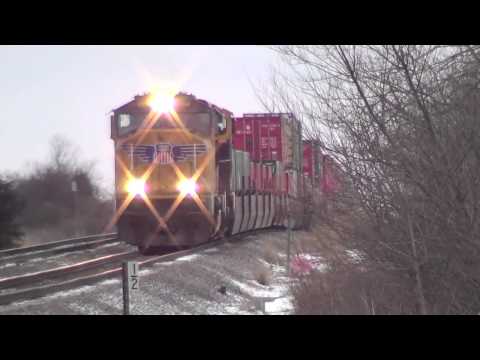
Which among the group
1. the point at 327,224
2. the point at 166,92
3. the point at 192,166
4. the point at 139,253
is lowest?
the point at 139,253

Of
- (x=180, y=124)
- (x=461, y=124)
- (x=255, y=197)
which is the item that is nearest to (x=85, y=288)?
(x=461, y=124)

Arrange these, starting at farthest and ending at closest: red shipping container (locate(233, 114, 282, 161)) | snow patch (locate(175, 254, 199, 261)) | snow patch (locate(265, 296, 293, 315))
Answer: red shipping container (locate(233, 114, 282, 161)) < snow patch (locate(175, 254, 199, 261)) < snow patch (locate(265, 296, 293, 315))

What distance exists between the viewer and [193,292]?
12.9 metres

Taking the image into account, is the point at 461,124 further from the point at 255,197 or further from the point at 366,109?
the point at 255,197

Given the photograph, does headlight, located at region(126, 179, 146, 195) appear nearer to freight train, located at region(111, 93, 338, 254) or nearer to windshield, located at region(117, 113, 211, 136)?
freight train, located at region(111, 93, 338, 254)

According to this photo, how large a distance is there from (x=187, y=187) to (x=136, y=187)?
1.26 m

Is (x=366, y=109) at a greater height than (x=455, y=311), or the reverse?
(x=366, y=109)

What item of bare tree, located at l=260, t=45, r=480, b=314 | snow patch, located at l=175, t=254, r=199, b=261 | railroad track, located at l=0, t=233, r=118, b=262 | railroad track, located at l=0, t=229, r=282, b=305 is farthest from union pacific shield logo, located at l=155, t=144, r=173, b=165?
bare tree, located at l=260, t=45, r=480, b=314

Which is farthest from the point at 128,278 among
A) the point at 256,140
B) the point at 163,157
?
the point at 256,140

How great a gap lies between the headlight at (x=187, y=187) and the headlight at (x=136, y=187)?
2.91 ft

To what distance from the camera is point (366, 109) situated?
9.46m

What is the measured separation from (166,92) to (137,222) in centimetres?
345

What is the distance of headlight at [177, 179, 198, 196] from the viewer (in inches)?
696

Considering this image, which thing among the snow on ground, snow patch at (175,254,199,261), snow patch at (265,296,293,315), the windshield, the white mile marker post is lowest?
snow patch at (265,296,293,315)
